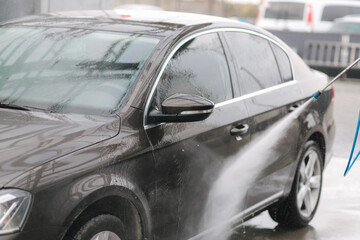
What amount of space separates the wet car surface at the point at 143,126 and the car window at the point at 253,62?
1 cm

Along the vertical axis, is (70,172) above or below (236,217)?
above

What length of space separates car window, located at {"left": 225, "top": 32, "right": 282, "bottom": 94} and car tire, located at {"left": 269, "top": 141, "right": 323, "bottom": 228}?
730 mm

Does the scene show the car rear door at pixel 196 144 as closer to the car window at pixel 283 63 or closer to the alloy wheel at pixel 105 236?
the alloy wheel at pixel 105 236

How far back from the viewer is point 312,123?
19.5ft

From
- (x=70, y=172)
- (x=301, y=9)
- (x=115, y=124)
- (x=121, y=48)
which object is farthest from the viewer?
(x=301, y=9)

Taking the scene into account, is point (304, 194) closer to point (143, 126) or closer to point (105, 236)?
point (143, 126)

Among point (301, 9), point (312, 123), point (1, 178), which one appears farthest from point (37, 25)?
point (301, 9)

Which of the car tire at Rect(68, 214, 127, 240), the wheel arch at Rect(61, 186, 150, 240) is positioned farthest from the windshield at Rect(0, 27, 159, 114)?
the car tire at Rect(68, 214, 127, 240)

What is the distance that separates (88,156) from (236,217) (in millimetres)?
1654

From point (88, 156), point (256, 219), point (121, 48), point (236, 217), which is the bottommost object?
point (256, 219)

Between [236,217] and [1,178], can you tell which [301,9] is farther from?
[1,178]

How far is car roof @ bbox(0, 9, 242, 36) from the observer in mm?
4660

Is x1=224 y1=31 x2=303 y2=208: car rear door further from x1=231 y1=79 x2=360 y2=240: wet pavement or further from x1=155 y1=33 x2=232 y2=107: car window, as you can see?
x1=231 y1=79 x2=360 y2=240: wet pavement

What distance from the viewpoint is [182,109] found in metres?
4.00
